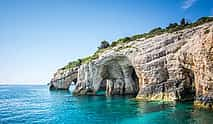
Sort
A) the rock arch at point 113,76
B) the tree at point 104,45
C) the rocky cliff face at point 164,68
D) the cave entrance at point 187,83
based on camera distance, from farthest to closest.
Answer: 1. the tree at point 104,45
2. the rock arch at point 113,76
3. the cave entrance at point 187,83
4. the rocky cliff face at point 164,68

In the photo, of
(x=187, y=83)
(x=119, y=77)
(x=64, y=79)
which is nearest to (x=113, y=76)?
(x=119, y=77)

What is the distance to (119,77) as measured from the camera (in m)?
63.8

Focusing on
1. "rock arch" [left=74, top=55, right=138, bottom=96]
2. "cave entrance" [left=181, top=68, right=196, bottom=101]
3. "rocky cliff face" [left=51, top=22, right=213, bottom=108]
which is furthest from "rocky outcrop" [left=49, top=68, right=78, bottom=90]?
"cave entrance" [left=181, top=68, right=196, bottom=101]

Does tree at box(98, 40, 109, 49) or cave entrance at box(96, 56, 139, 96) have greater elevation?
tree at box(98, 40, 109, 49)

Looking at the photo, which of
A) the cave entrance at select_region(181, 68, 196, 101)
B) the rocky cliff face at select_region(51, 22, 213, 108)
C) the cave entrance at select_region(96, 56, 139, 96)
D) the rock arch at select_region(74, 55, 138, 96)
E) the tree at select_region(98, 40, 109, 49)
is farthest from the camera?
the tree at select_region(98, 40, 109, 49)

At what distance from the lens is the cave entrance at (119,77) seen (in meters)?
61.0

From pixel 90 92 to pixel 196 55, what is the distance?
38.5 m

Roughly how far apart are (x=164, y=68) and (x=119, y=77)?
20.0 m

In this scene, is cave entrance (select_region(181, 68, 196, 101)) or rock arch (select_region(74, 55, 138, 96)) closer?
cave entrance (select_region(181, 68, 196, 101))

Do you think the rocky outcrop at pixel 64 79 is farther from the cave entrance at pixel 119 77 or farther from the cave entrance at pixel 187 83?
the cave entrance at pixel 187 83

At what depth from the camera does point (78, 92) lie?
70.4m

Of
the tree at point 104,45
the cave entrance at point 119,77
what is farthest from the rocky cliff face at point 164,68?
the tree at point 104,45

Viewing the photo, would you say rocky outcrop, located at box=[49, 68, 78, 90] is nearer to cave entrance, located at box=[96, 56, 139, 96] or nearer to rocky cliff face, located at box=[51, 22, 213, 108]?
rocky cliff face, located at box=[51, 22, 213, 108]

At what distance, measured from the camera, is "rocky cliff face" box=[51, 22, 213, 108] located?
33.6 m
